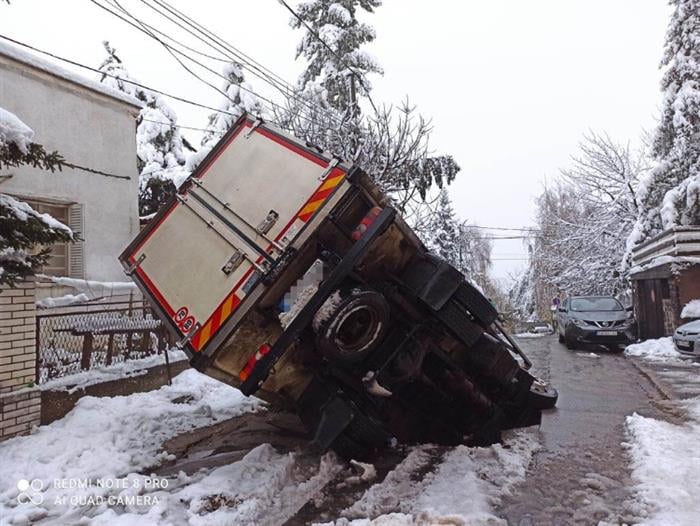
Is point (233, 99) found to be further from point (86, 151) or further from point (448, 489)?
point (448, 489)

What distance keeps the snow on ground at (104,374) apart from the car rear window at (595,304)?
11.6 m

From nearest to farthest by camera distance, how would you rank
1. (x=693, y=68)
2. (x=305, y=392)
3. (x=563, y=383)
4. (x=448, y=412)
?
(x=305, y=392), (x=448, y=412), (x=563, y=383), (x=693, y=68)

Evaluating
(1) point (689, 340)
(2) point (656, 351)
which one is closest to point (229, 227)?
(1) point (689, 340)

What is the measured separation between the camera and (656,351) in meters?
12.7

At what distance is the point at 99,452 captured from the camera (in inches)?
200

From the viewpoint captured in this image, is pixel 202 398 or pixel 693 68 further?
pixel 693 68

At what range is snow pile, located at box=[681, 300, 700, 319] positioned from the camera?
13139 millimetres

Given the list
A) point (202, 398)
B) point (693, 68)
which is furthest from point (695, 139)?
point (202, 398)

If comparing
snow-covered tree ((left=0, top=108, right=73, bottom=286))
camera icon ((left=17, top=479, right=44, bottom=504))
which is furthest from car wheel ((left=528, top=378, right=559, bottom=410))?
snow-covered tree ((left=0, top=108, right=73, bottom=286))

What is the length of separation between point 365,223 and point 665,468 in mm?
3278

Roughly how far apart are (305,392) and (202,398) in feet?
10.4

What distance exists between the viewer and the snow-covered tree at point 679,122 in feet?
54.5

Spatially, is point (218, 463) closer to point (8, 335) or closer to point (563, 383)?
point (8, 335)

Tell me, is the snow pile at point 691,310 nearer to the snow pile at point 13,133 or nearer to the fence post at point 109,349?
the fence post at point 109,349
